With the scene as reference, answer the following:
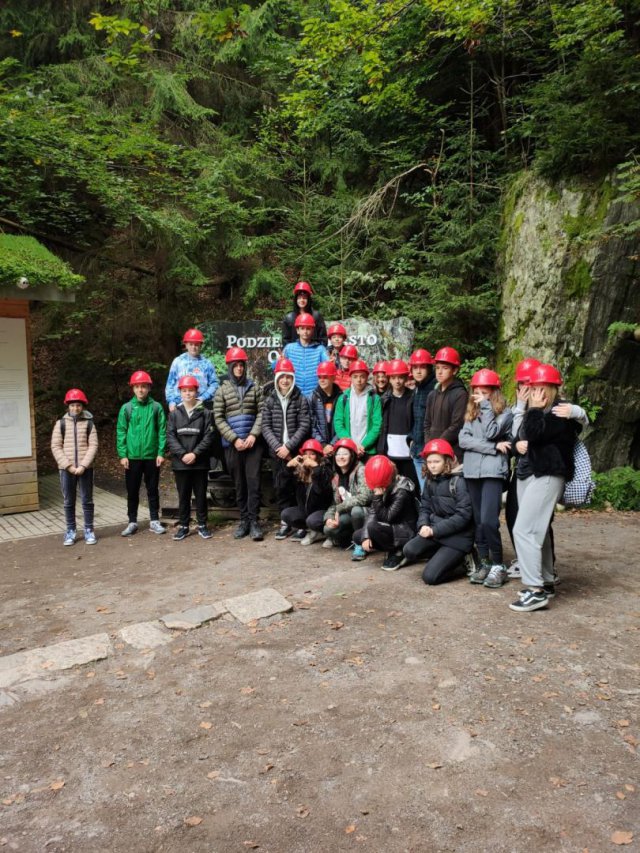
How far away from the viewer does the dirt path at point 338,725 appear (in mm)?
2857

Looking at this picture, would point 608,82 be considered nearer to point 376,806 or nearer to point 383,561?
point 383,561

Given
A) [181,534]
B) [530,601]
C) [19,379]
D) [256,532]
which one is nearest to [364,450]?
[256,532]

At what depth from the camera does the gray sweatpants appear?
5137 millimetres

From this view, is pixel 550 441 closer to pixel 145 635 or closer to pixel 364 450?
pixel 364 450

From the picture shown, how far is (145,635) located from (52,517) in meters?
5.22

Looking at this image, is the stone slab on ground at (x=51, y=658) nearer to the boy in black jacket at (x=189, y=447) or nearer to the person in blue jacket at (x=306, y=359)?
the boy in black jacket at (x=189, y=447)

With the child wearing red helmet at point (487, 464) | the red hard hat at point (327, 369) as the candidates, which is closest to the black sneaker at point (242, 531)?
the red hard hat at point (327, 369)

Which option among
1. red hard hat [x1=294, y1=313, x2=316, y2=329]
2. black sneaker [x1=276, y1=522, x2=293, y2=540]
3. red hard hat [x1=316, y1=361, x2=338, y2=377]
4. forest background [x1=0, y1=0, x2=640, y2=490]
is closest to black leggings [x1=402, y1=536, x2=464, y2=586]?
black sneaker [x1=276, y1=522, x2=293, y2=540]

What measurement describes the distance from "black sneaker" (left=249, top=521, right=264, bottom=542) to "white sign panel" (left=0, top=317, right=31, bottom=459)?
415cm

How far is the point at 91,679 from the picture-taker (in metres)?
4.33

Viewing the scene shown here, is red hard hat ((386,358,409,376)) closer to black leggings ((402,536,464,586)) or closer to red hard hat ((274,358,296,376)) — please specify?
red hard hat ((274,358,296,376))

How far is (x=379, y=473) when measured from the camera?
638 centimetres

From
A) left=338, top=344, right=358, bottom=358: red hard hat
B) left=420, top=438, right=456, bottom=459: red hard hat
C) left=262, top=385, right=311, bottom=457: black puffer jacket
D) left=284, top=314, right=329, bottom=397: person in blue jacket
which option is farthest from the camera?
left=284, top=314, right=329, bottom=397: person in blue jacket

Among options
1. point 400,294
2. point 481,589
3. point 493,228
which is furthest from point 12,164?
point 481,589
